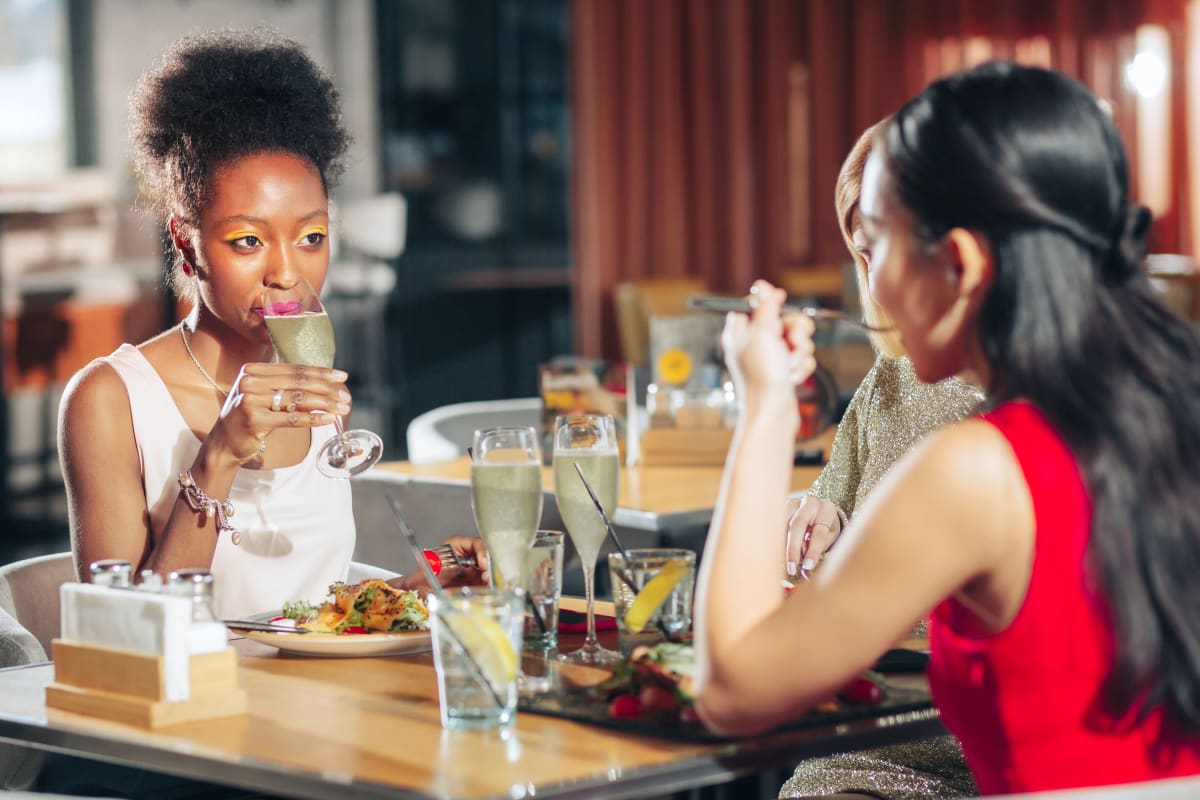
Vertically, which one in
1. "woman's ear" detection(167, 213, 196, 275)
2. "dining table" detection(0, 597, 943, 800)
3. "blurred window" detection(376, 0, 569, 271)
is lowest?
"dining table" detection(0, 597, 943, 800)

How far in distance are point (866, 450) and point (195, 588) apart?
120 centimetres

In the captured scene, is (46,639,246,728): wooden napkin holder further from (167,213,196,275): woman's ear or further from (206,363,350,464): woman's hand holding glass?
(167,213,196,275): woman's ear

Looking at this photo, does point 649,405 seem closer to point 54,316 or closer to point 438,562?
point 438,562

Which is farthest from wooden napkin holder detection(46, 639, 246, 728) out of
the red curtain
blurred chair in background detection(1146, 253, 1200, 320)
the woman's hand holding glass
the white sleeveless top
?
the red curtain

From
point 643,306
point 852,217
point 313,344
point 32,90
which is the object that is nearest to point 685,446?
point 852,217

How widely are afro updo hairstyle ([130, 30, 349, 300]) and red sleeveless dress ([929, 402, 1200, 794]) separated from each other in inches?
50.0

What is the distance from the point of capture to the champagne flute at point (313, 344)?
76.1 inches

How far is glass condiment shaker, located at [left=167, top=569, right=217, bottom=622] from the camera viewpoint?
1.43 m

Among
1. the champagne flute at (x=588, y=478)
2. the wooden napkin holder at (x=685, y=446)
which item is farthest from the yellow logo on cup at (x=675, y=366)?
the champagne flute at (x=588, y=478)

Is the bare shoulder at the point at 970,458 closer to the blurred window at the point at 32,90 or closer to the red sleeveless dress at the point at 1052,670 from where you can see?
the red sleeveless dress at the point at 1052,670

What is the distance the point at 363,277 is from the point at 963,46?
157 inches

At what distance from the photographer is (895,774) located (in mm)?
1807

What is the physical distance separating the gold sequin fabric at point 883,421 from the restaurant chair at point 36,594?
114 cm

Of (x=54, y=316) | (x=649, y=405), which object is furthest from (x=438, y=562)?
(x=54, y=316)
